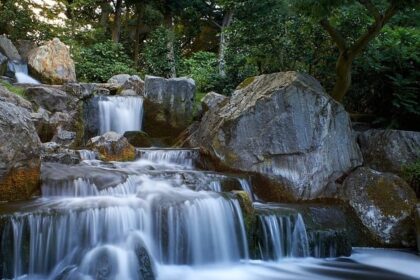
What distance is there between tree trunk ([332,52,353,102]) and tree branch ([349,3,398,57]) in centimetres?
18

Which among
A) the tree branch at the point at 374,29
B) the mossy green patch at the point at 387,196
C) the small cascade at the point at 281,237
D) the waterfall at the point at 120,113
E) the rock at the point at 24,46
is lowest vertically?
the small cascade at the point at 281,237

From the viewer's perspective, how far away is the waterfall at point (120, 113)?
12.2m

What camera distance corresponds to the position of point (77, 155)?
28.2 ft

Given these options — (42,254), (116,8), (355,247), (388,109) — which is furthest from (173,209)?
(116,8)

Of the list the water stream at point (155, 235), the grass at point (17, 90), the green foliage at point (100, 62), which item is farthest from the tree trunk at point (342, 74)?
the green foliage at point (100, 62)

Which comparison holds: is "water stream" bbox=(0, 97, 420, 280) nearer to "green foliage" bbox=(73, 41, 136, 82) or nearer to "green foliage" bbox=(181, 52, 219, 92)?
"green foliage" bbox=(181, 52, 219, 92)

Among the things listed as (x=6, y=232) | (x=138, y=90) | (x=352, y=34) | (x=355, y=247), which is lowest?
(x=355, y=247)

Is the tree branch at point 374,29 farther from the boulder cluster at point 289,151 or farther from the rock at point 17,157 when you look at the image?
the rock at point 17,157

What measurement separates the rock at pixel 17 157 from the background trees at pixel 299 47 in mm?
5513

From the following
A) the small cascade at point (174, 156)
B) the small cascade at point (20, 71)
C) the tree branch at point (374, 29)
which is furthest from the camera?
the small cascade at point (20, 71)

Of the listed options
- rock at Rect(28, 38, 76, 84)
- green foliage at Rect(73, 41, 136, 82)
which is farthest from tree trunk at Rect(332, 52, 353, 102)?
green foliage at Rect(73, 41, 136, 82)

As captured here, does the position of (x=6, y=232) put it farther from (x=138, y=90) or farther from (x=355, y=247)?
(x=138, y=90)

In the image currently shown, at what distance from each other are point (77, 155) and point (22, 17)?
11977 millimetres

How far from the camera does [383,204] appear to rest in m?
7.87
